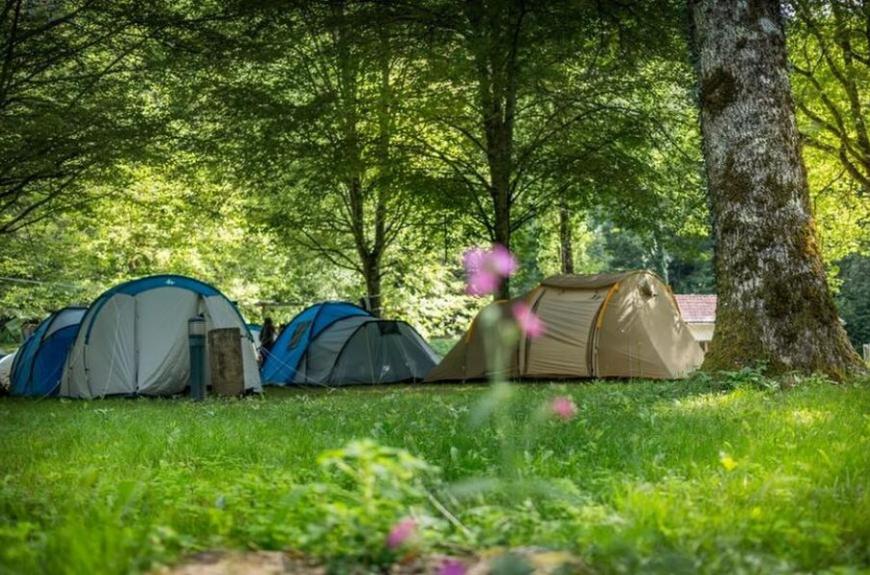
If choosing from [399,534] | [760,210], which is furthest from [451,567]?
[760,210]

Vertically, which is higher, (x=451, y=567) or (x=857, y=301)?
(x=857, y=301)

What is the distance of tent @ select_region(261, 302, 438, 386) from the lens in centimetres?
1781

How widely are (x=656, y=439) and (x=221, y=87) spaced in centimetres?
1253

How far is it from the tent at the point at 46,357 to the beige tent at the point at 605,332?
8595mm

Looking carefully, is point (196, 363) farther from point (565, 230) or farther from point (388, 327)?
point (565, 230)

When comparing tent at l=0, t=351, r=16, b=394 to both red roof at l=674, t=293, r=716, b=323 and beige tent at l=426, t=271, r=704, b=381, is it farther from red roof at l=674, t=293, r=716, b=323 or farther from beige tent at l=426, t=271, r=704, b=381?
red roof at l=674, t=293, r=716, b=323

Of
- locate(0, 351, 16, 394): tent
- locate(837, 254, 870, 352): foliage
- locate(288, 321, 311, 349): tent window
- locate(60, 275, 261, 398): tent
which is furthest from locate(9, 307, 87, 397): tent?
locate(837, 254, 870, 352): foliage

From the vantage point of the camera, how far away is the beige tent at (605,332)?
49.3ft

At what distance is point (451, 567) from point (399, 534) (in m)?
0.20

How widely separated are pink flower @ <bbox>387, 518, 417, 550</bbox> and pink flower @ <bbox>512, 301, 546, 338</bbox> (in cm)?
1315

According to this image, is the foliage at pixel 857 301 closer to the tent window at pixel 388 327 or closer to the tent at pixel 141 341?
the tent window at pixel 388 327

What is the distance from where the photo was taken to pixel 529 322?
15570mm

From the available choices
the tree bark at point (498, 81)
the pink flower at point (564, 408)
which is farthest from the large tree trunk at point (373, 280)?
the pink flower at point (564, 408)

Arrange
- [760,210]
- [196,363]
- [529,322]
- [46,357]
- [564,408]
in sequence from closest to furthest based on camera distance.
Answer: [564,408] → [760,210] → [196,363] → [529,322] → [46,357]
